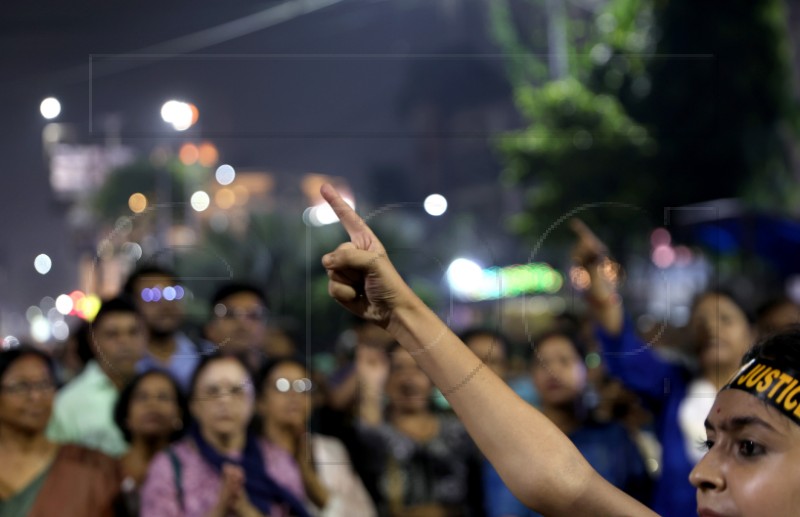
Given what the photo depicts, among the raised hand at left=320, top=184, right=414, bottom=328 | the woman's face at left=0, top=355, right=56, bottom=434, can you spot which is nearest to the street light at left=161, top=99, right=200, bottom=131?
the woman's face at left=0, top=355, right=56, bottom=434

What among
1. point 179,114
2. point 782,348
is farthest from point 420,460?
point 782,348

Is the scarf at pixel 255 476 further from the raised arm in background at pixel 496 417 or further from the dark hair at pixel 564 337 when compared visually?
the raised arm in background at pixel 496 417

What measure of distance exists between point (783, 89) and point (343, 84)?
10.4 feet

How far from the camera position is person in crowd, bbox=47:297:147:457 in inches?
108

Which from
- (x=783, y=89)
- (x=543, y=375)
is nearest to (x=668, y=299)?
(x=543, y=375)

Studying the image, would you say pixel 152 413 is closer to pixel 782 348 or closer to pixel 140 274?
pixel 140 274

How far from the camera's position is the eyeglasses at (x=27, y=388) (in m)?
2.59

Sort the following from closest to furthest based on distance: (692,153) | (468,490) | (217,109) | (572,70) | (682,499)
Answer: (682,499), (468,490), (217,109), (572,70), (692,153)

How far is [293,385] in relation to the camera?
296cm

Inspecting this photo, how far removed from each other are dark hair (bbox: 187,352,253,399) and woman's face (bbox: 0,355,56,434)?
0.32 m

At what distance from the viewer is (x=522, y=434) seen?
1.17 meters

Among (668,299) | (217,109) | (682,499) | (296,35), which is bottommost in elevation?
(682,499)

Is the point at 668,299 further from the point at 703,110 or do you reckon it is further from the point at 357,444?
the point at 357,444

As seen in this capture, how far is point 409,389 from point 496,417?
1812 millimetres
